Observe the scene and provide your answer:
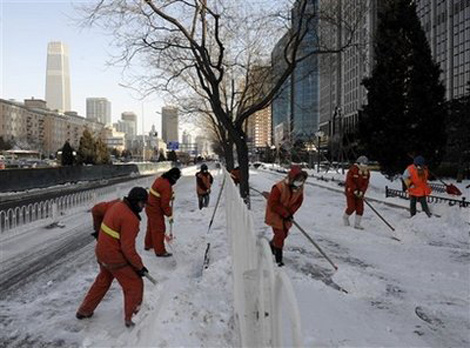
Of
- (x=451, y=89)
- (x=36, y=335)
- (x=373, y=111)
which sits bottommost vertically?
(x=36, y=335)

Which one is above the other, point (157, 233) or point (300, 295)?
point (157, 233)

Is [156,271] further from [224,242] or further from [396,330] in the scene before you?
[396,330]

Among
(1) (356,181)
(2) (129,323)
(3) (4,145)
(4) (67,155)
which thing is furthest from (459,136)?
(3) (4,145)

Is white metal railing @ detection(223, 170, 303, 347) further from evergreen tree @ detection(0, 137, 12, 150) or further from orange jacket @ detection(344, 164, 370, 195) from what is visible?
evergreen tree @ detection(0, 137, 12, 150)

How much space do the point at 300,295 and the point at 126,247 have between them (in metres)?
2.36

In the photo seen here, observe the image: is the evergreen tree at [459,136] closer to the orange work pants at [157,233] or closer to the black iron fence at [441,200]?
the black iron fence at [441,200]

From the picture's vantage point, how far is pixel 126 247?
4926mm

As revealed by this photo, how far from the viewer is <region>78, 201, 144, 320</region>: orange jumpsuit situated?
194 inches

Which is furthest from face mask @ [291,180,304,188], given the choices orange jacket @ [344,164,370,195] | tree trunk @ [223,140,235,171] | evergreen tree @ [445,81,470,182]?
evergreen tree @ [445,81,470,182]

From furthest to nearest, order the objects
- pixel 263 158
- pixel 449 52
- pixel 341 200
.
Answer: pixel 263 158 < pixel 449 52 < pixel 341 200

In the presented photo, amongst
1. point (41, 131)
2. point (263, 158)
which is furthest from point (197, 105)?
point (41, 131)

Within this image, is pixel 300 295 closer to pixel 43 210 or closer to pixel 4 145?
pixel 43 210

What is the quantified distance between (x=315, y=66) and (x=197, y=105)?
15.7 m

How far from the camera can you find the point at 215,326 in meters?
5.00
